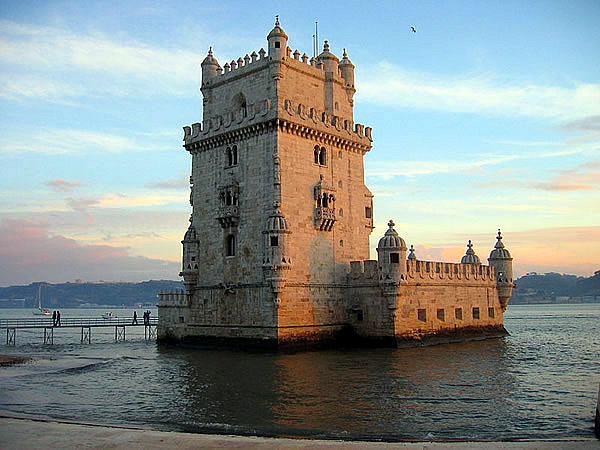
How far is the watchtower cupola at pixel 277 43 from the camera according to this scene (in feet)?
143

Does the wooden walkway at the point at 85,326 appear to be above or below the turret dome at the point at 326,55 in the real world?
below

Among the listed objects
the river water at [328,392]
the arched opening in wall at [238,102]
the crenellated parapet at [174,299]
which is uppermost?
the arched opening in wall at [238,102]

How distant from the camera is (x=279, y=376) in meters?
31.7

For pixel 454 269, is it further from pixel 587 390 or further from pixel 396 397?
pixel 396 397

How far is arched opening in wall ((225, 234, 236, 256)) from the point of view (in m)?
44.8

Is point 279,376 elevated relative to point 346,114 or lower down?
lower down

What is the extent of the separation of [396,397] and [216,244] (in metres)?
23.2

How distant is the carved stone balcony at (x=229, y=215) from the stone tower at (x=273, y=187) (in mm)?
73

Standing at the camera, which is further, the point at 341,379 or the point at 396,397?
the point at 341,379

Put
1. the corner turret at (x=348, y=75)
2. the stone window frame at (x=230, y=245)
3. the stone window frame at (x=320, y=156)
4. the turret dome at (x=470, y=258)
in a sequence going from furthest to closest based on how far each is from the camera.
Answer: the turret dome at (x=470, y=258) < the corner turret at (x=348, y=75) < the stone window frame at (x=320, y=156) < the stone window frame at (x=230, y=245)

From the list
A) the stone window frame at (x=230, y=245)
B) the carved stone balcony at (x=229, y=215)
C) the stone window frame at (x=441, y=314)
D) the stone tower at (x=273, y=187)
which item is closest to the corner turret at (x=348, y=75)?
the stone tower at (x=273, y=187)

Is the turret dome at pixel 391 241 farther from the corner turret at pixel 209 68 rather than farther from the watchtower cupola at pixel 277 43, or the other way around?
the corner turret at pixel 209 68

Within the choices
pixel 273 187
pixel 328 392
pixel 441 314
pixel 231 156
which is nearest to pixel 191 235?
pixel 231 156

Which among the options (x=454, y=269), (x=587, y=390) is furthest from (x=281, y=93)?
(x=587, y=390)
